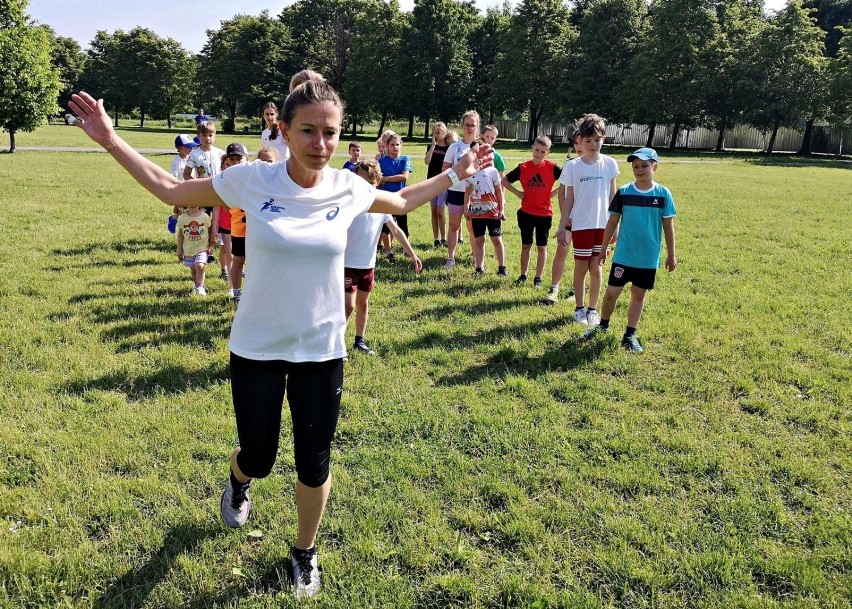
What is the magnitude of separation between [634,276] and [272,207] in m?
4.63

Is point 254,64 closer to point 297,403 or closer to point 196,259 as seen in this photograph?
point 196,259

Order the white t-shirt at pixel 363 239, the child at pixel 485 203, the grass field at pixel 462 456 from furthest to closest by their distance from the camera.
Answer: the child at pixel 485 203
the white t-shirt at pixel 363 239
the grass field at pixel 462 456

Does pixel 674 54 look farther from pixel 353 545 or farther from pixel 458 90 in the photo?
pixel 353 545

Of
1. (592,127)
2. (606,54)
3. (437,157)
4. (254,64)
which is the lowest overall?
(437,157)

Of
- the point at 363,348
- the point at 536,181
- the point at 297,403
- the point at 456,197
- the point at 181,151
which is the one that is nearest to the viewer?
the point at 297,403

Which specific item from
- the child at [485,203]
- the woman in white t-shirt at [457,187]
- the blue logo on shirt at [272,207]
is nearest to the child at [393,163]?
the woman in white t-shirt at [457,187]

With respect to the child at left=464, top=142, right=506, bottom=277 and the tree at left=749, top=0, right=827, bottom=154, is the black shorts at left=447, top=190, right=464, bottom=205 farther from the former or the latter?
the tree at left=749, top=0, right=827, bottom=154

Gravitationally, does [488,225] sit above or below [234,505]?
above

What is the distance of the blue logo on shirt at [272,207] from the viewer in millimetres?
A: 2677

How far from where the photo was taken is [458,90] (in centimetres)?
5681

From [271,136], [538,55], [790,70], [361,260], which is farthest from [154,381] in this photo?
[538,55]

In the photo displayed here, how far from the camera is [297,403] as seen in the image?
2.81 m

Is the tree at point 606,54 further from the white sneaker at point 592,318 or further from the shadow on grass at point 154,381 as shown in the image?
the shadow on grass at point 154,381

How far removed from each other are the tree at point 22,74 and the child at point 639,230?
97.7 ft
